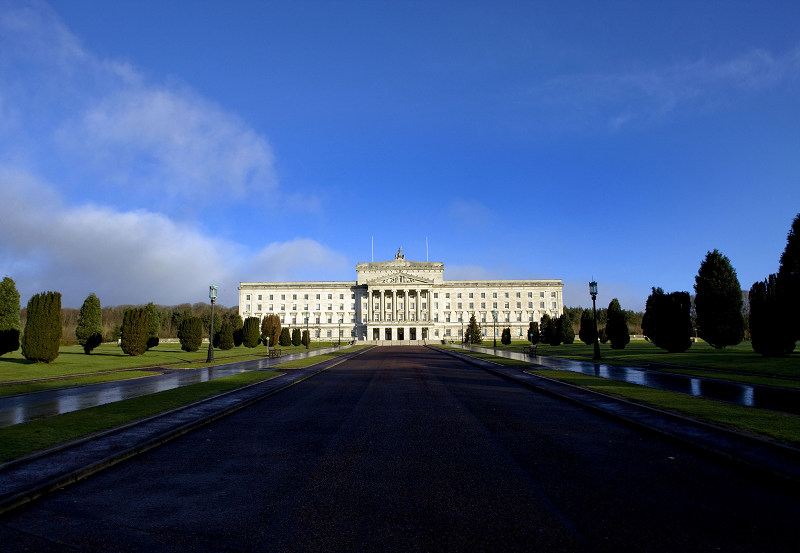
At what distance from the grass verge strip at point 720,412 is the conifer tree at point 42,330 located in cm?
2904

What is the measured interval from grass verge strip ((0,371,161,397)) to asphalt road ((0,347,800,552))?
11.1 m

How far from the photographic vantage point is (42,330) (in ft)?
88.6

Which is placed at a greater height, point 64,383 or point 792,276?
point 792,276

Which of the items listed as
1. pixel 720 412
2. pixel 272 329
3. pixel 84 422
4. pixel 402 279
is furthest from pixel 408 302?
pixel 84 422

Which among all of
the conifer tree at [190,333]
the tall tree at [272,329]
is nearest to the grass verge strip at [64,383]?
the conifer tree at [190,333]

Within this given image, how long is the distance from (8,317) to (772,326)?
4948 cm

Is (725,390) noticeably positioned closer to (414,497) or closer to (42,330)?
(414,497)

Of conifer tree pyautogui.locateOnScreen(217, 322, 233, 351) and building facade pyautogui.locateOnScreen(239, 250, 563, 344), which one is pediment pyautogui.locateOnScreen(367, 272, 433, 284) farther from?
A: conifer tree pyautogui.locateOnScreen(217, 322, 233, 351)

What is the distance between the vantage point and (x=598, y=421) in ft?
36.3

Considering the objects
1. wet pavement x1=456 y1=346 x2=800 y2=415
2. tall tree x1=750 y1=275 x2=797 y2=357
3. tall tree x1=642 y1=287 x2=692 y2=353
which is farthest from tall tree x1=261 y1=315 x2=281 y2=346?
tall tree x1=750 y1=275 x2=797 y2=357

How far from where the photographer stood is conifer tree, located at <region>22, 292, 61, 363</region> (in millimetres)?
26781

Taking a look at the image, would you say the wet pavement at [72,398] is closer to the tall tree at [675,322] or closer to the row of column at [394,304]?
the tall tree at [675,322]

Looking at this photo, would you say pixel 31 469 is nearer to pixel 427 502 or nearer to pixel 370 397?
pixel 427 502

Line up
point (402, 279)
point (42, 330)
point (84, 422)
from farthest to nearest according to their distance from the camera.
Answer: point (402, 279) → point (42, 330) → point (84, 422)
